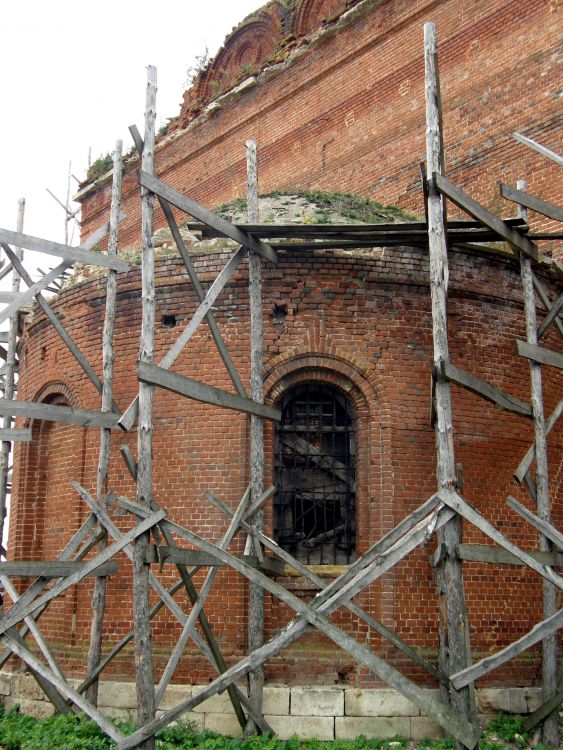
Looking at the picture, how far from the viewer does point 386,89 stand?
1548 centimetres

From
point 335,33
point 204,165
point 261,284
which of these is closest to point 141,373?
point 261,284

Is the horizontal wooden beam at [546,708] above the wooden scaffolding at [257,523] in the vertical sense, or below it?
below

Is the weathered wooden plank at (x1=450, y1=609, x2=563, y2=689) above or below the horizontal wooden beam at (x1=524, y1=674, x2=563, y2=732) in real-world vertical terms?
above

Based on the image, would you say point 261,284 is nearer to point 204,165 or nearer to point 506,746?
point 506,746

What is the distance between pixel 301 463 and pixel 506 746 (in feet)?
11.5

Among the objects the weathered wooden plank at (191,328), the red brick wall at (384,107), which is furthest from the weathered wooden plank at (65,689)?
the red brick wall at (384,107)

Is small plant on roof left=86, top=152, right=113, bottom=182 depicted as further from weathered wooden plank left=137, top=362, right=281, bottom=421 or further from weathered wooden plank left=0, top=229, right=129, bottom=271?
weathered wooden plank left=137, top=362, right=281, bottom=421

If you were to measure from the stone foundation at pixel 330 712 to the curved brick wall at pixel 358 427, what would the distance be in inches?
7.6

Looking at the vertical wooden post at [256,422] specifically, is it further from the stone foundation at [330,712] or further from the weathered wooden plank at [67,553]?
the weathered wooden plank at [67,553]

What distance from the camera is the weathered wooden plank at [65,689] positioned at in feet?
24.0

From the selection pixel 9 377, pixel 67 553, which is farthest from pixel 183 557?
pixel 9 377

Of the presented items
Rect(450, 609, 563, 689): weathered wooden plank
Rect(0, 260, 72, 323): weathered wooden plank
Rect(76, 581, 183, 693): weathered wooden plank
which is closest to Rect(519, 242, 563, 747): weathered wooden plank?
Rect(450, 609, 563, 689): weathered wooden plank

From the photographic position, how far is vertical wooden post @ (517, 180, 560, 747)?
320 inches

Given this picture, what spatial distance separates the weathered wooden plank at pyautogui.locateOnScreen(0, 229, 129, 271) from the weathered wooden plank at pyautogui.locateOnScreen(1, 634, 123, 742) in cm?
383
